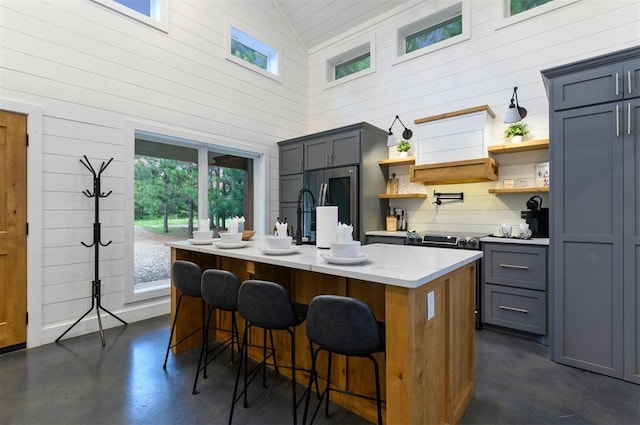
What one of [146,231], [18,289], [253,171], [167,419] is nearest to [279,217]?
[253,171]

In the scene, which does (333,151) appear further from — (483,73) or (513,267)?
(513,267)

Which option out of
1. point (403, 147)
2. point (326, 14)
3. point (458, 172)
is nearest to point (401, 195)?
point (403, 147)

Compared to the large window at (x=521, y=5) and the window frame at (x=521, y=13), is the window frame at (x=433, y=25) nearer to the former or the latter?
the window frame at (x=521, y=13)

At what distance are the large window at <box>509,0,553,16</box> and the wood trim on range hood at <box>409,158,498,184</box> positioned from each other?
1.90 metres

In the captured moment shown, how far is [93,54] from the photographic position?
3.24 metres

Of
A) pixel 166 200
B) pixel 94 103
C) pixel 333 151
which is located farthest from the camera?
pixel 333 151

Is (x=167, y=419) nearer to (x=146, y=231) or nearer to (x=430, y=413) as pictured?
(x=430, y=413)

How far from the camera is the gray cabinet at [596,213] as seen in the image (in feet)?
7.37

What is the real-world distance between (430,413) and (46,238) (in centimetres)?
358

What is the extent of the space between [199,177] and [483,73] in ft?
13.0

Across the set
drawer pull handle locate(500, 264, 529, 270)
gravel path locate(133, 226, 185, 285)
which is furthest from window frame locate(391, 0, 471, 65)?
gravel path locate(133, 226, 185, 285)

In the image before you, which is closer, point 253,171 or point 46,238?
point 46,238

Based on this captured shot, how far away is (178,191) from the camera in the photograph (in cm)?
408

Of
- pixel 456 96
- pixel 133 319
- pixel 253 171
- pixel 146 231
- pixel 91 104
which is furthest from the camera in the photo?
pixel 253 171
